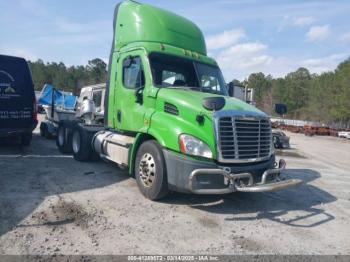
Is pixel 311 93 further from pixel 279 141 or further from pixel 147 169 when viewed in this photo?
pixel 147 169

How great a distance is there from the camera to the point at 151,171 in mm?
6027

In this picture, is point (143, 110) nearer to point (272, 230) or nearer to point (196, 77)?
point (196, 77)

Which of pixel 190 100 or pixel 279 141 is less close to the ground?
pixel 190 100

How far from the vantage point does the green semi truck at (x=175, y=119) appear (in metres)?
5.48

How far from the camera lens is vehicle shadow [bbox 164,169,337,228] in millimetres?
5711

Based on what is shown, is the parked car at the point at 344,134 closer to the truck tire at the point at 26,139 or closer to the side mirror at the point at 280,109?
the side mirror at the point at 280,109

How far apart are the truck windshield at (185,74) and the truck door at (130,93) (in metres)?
0.33

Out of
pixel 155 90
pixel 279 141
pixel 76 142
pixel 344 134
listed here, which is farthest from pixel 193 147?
pixel 344 134

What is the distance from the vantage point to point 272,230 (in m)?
5.14

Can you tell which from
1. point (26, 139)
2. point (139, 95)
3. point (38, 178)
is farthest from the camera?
point (26, 139)

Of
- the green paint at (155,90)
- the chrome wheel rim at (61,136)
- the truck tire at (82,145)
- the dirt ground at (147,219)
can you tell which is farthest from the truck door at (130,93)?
the chrome wheel rim at (61,136)

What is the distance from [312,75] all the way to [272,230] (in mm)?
97683

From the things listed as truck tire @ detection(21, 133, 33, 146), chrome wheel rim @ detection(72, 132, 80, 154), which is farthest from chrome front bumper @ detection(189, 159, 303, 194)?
truck tire @ detection(21, 133, 33, 146)

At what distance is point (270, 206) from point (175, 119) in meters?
2.49
